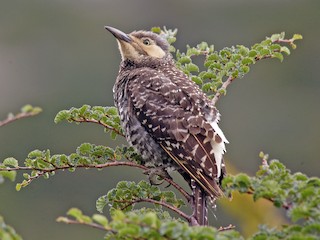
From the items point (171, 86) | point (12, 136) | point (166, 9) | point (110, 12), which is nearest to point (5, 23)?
point (110, 12)

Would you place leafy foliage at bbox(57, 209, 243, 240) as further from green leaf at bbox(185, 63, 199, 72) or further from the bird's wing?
green leaf at bbox(185, 63, 199, 72)

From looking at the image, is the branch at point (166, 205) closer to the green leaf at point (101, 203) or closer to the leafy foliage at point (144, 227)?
the green leaf at point (101, 203)

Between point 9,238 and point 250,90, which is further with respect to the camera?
point 250,90

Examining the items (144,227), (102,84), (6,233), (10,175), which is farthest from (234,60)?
(102,84)

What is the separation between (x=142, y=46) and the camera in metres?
9.34

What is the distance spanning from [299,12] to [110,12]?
7.91 m

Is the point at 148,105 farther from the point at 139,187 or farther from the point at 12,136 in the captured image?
the point at 12,136

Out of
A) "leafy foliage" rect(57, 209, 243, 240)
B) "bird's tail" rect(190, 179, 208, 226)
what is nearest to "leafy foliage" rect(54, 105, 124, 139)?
"bird's tail" rect(190, 179, 208, 226)

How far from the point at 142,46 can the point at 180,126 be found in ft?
4.85

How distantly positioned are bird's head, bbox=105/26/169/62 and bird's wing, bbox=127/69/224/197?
26.3 inches

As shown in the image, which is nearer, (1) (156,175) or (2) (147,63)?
(1) (156,175)

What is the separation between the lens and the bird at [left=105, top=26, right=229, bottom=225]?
A: 7711 mm

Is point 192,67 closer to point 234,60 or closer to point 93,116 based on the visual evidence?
point 234,60

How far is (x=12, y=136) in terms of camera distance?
28.1 metres
